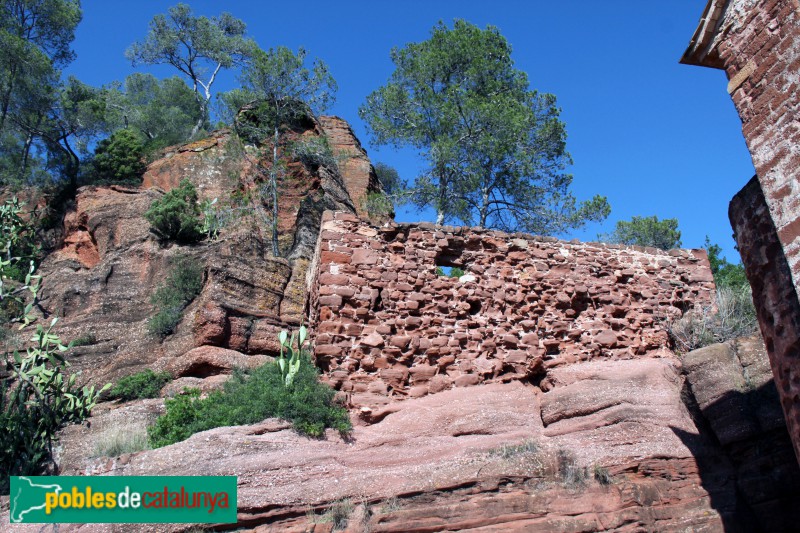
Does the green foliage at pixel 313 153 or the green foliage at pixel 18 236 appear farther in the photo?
the green foliage at pixel 313 153

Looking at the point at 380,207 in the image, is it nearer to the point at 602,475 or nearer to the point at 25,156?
the point at 602,475

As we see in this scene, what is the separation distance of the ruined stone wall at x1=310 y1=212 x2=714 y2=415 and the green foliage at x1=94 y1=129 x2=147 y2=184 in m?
11.6

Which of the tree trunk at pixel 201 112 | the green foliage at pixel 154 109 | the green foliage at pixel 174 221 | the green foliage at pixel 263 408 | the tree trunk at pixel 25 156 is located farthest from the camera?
the tree trunk at pixel 201 112

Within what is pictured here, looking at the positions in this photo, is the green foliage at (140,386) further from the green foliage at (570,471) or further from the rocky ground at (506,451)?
the green foliage at (570,471)

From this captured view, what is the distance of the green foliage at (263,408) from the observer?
9.17 meters

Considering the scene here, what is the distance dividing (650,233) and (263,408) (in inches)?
691

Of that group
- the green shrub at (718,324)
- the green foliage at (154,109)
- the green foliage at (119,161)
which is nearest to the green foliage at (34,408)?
the green shrub at (718,324)

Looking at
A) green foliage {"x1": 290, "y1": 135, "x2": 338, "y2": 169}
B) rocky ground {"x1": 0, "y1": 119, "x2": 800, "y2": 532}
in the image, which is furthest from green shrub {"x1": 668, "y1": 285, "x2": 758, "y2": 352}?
green foliage {"x1": 290, "y1": 135, "x2": 338, "y2": 169}

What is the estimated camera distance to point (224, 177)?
19.9 m

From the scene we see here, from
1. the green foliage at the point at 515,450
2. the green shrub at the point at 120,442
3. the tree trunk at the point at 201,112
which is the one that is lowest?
the green foliage at the point at 515,450

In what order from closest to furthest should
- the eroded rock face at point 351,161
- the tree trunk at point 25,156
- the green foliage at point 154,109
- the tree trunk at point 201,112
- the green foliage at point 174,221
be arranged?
the green foliage at point 174,221 < the eroded rock face at point 351,161 < the tree trunk at point 25,156 < the green foliage at point 154,109 < the tree trunk at point 201,112

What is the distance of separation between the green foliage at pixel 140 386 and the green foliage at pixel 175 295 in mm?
1469

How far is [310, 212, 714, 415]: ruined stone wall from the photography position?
A: 1027cm

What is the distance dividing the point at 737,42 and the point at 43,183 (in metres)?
21.2
